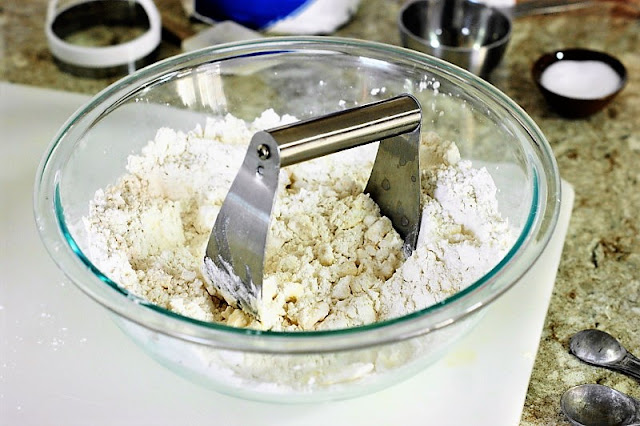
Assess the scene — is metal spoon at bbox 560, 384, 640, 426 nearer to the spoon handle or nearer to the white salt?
the spoon handle

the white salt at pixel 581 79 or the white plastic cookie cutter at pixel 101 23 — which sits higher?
the white salt at pixel 581 79

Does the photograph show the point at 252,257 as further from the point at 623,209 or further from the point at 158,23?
the point at 158,23

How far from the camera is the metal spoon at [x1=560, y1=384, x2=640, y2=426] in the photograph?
726mm

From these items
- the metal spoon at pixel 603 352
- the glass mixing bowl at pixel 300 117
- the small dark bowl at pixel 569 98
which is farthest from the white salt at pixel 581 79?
the metal spoon at pixel 603 352

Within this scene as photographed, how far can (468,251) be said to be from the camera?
0.75 m

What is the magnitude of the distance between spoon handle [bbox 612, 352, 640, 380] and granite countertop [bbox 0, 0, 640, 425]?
0.03 ft

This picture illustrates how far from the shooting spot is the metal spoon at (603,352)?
0.78 metres

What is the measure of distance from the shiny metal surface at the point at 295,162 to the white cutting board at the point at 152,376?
11 cm

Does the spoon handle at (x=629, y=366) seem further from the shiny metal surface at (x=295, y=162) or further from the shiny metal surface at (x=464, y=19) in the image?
the shiny metal surface at (x=464, y=19)

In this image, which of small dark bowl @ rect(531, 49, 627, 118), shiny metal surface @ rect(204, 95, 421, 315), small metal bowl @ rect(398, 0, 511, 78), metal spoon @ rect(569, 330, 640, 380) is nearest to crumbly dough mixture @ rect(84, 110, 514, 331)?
shiny metal surface @ rect(204, 95, 421, 315)

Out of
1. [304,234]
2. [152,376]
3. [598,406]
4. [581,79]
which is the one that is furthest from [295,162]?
[581,79]

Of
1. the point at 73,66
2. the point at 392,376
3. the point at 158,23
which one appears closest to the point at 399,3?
the point at 158,23

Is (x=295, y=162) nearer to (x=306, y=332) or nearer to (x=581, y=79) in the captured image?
(x=306, y=332)

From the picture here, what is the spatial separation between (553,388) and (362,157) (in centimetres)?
33
